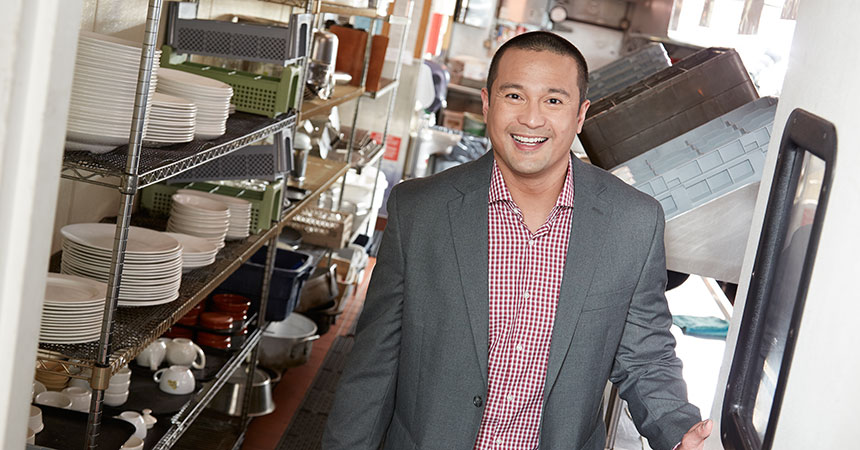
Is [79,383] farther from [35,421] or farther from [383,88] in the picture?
[383,88]

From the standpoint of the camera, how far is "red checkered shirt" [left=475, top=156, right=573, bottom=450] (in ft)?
6.55

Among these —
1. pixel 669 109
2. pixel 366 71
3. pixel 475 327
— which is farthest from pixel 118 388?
pixel 366 71

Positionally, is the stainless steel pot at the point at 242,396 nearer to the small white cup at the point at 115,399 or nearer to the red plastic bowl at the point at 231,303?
the red plastic bowl at the point at 231,303

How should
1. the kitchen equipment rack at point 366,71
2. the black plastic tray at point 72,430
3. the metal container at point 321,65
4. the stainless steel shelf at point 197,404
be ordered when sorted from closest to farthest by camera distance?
the black plastic tray at point 72,430 < the stainless steel shelf at point 197,404 < the kitchen equipment rack at point 366,71 < the metal container at point 321,65

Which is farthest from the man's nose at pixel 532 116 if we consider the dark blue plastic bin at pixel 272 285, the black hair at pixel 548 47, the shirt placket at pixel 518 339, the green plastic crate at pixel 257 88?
the dark blue plastic bin at pixel 272 285

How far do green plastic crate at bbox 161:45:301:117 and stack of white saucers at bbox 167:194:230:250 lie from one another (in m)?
0.45

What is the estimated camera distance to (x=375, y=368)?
204 centimetres

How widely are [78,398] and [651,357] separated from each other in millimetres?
1679

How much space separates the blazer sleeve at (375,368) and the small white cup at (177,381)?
49.2 inches

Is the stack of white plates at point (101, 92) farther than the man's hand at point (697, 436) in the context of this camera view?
Yes

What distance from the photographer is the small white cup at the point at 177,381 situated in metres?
3.13

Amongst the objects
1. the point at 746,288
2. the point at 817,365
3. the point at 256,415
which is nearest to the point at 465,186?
the point at 746,288

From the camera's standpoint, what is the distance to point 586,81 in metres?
2.06

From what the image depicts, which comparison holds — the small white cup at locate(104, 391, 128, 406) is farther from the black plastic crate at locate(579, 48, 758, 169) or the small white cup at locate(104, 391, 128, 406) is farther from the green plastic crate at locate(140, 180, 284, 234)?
the black plastic crate at locate(579, 48, 758, 169)
